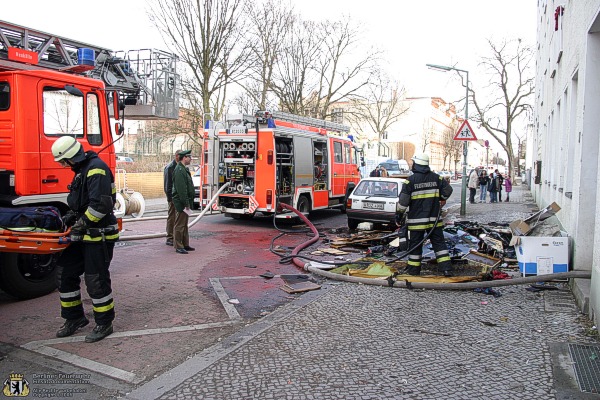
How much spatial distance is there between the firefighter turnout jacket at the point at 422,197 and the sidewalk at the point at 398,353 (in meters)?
1.38

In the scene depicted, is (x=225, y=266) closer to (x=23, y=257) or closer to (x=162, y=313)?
(x=162, y=313)

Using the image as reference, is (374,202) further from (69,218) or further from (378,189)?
(69,218)

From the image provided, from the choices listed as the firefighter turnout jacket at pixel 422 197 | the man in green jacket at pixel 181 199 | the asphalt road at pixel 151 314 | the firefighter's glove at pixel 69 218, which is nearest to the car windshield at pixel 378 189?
the asphalt road at pixel 151 314

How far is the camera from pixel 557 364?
13.1 feet

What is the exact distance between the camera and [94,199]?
4473 mm

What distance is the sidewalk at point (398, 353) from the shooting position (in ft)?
11.7

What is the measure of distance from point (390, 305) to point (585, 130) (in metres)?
3.60

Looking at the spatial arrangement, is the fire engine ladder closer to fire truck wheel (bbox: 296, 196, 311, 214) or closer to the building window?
fire truck wheel (bbox: 296, 196, 311, 214)

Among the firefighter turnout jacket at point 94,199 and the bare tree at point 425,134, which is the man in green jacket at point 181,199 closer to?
the firefighter turnout jacket at point 94,199

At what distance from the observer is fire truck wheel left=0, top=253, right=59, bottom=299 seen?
554cm

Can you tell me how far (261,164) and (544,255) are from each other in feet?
23.5

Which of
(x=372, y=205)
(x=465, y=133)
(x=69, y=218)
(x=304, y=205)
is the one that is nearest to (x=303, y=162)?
(x=304, y=205)

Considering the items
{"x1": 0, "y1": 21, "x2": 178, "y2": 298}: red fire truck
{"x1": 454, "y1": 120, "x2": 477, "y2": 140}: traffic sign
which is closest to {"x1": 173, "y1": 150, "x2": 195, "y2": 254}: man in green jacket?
{"x1": 0, "y1": 21, "x2": 178, "y2": 298}: red fire truck

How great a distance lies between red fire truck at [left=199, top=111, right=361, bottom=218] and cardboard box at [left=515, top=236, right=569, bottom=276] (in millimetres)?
6552
